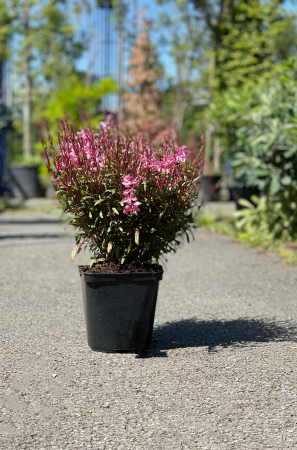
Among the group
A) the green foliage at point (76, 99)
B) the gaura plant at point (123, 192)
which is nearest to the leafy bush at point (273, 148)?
the gaura plant at point (123, 192)

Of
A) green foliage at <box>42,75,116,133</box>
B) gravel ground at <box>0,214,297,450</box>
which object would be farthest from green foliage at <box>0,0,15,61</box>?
gravel ground at <box>0,214,297,450</box>

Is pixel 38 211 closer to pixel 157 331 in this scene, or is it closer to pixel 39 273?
pixel 39 273

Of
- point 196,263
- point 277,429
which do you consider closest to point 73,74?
point 196,263

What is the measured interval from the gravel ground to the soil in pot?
11 cm

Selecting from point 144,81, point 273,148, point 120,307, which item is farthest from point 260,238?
point 144,81

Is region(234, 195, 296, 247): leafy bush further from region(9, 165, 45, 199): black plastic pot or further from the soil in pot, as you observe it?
region(9, 165, 45, 199): black plastic pot

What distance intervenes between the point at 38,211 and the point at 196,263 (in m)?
8.18

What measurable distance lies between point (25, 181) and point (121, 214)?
48.3ft

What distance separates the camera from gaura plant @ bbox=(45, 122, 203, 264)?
334 cm

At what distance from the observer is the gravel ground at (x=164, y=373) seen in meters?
2.50

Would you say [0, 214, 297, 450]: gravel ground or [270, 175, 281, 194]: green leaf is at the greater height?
[270, 175, 281, 194]: green leaf

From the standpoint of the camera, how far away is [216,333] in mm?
3979

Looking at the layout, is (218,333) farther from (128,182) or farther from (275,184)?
(275,184)

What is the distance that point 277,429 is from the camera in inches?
100
